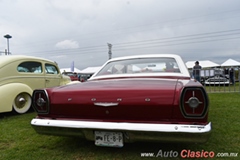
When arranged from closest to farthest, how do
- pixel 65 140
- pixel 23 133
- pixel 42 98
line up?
pixel 42 98 → pixel 65 140 → pixel 23 133

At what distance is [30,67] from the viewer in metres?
6.12

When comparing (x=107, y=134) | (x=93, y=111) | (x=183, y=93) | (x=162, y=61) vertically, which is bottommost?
(x=107, y=134)


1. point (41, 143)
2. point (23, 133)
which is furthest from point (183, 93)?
point (23, 133)

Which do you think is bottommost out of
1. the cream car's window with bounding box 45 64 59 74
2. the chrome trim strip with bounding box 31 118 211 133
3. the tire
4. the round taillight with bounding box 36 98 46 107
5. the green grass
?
the green grass

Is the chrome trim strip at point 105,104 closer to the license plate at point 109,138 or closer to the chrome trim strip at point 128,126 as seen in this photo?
the chrome trim strip at point 128,126

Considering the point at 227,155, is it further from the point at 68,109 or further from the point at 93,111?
the point at 68,109

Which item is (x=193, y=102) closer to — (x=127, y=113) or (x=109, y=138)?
(x=127, y=113)

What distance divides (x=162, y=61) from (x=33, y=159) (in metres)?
2.36

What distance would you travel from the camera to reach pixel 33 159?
2551 mm

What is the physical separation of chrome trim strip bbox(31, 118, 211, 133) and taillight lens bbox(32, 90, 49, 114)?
15 centimetres

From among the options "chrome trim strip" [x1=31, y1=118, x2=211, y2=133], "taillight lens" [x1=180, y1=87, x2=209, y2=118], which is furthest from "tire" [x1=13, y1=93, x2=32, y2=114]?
"taillight lens" [x1=180, y1=87, x2=209, y2=118]

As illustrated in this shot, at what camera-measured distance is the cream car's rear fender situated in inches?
189

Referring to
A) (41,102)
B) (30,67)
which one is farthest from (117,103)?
(30,67)

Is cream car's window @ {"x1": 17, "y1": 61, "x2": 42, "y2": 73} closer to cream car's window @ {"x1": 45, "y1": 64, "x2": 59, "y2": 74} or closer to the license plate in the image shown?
cream car's window @ {"x1": 45, "y1": 64, "x2": 59, "y2": 74}
